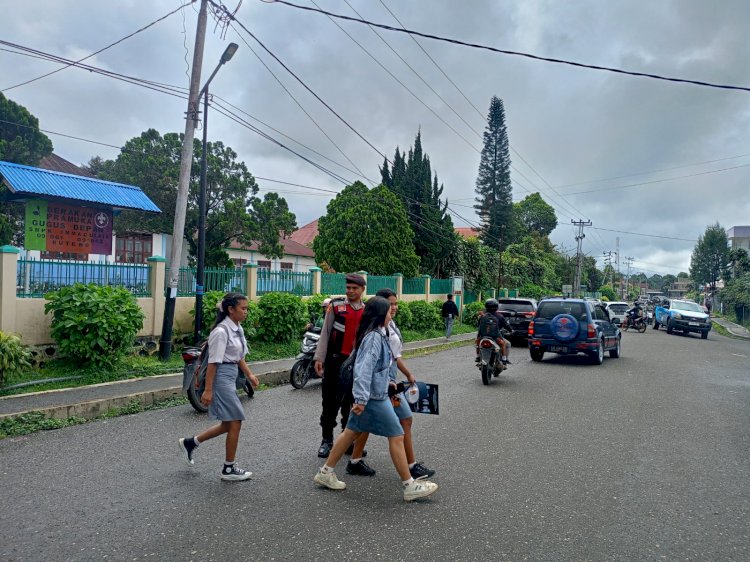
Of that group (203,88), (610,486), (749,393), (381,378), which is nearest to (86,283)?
(203,88)

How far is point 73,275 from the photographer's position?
34.3ft

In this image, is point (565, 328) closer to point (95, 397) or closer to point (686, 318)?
point (95, 397)

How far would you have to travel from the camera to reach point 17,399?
7828mm

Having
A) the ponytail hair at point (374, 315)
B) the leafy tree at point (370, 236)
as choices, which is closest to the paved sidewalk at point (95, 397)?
the ponytail hair at point (374, 315)

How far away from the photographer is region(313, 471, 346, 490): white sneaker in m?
4.66

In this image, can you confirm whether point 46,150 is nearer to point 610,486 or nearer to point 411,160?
point 411,160

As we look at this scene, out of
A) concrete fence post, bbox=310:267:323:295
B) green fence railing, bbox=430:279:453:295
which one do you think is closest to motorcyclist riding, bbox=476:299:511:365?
concrete fence post, bbox=310:267:323:295

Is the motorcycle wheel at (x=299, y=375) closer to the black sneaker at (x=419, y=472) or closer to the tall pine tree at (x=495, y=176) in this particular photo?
the black sneaker at (x=419, y=472)

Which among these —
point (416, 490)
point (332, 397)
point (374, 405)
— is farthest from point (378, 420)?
point (332, 397)

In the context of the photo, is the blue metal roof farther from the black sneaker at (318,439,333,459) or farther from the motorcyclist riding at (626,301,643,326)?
the motorcyclist riding at (626,301,643,326)

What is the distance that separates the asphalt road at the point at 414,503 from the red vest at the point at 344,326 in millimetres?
1142

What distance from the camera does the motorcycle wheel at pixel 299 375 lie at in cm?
977

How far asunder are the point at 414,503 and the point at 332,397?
1490 mm

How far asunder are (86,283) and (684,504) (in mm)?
10092
